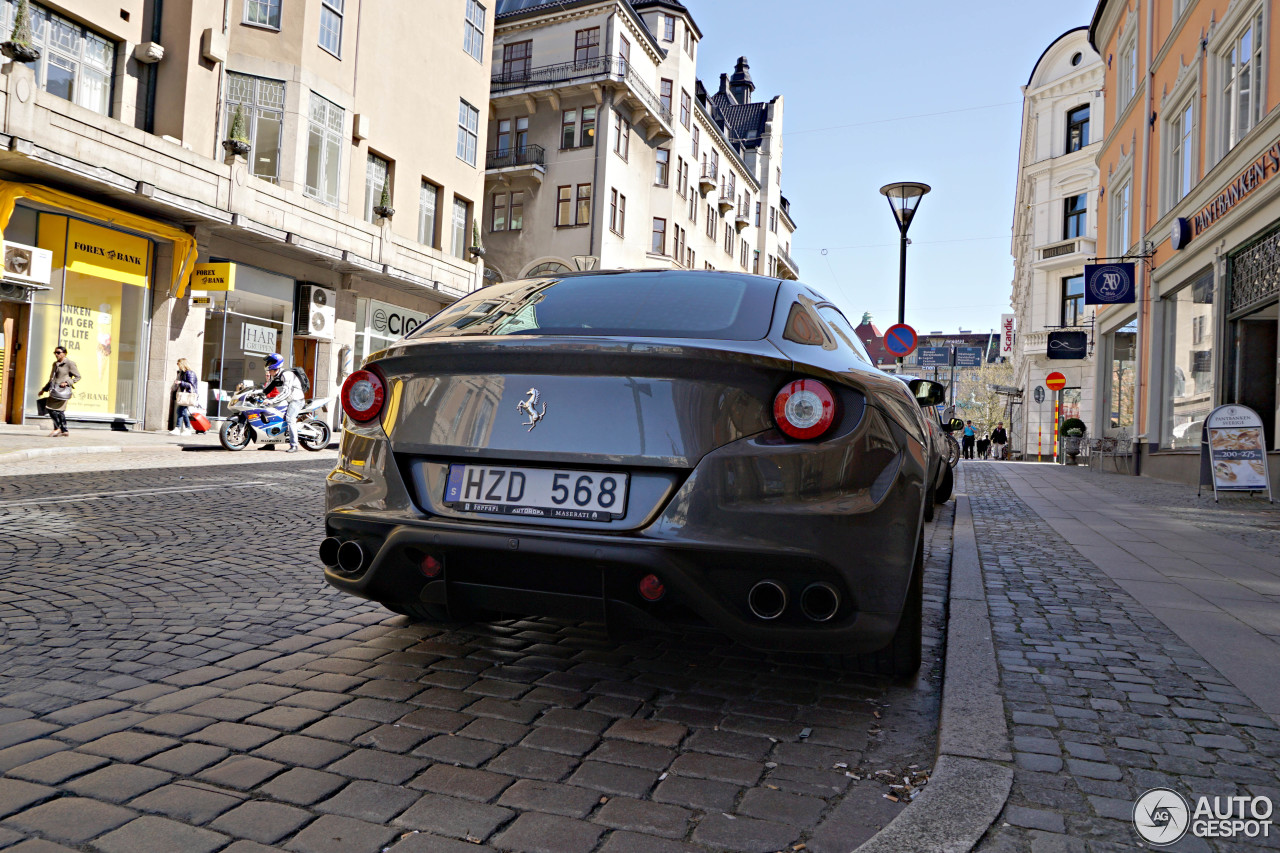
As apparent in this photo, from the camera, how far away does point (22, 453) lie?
1188cm

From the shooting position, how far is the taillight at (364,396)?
3191 mm

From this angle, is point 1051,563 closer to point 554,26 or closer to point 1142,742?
point 1142,742

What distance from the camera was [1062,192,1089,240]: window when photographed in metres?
38.8

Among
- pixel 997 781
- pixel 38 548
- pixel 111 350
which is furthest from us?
pixel 111 350

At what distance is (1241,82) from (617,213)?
26.2 m

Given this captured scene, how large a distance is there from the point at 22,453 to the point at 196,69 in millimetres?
11155

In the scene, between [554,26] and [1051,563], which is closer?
[1051,563]

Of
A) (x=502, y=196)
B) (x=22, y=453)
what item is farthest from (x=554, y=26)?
(x=22, y=453)

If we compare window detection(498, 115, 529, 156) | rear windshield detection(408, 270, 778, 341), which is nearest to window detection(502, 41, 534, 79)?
window detection(498, 115, 529, 156)

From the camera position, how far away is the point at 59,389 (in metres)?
16.0

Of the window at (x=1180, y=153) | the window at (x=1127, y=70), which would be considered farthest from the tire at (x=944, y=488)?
the window at (x=1127, y=70)

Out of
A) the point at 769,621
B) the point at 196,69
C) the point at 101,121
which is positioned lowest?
the point at 769,621

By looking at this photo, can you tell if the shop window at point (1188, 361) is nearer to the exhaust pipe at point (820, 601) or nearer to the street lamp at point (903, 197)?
the street lamp at point (903, 197)

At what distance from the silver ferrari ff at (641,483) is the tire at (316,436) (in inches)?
577
